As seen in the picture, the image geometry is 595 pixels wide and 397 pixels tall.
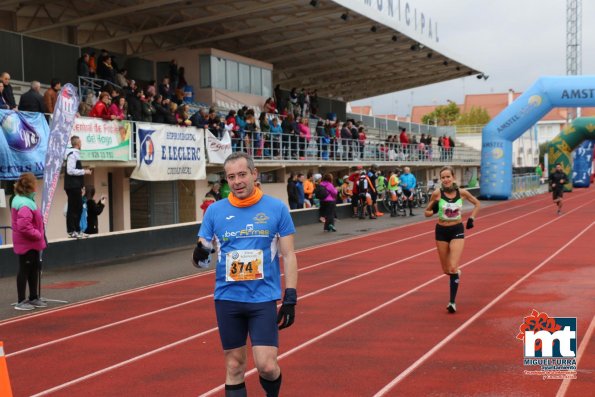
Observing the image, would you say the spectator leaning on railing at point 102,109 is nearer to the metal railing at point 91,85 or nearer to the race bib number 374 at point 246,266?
the metal railing at point 91,85

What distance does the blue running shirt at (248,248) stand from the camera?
4918 millimetres

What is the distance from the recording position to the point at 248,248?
4938 mm

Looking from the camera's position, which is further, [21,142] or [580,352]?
[21,142]

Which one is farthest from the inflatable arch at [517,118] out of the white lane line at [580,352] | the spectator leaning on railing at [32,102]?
the white lane line at [580,352]

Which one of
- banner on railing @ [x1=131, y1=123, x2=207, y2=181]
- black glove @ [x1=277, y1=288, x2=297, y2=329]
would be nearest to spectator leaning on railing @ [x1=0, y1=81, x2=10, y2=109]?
banner on railing @ [x1=131, y1=123, x2=207, y2=181]

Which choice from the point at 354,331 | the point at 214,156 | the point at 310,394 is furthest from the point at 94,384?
the point at 214,156

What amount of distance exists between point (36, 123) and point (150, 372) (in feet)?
34.9

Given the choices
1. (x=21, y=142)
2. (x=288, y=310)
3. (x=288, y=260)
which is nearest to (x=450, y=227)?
(x=288, y=260)

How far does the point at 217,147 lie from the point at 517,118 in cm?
1850

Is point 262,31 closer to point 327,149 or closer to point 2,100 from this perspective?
point 327,149

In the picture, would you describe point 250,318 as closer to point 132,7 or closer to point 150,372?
point 150,372

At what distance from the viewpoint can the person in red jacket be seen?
10016 millimetres

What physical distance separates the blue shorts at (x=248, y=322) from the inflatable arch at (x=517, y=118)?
1243 inches

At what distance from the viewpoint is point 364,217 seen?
91.0 feet
